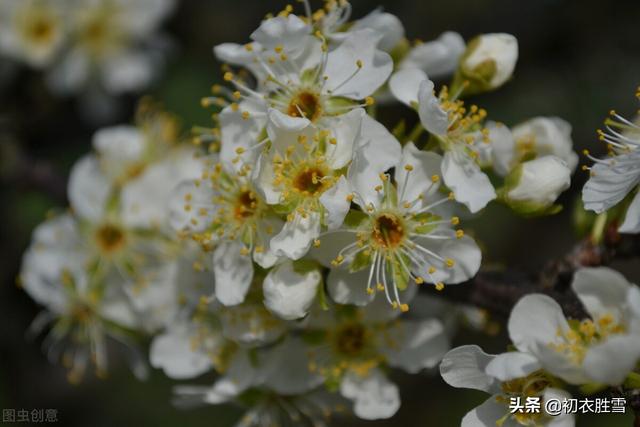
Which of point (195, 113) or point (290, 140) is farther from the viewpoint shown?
point (195, 113)

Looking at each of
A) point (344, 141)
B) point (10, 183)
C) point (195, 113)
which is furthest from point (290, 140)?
point (195, 113)

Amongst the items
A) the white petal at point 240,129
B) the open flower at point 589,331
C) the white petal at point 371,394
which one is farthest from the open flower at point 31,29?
the open flower at point 589,331

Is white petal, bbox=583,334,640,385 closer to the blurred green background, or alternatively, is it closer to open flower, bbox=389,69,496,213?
open flower, bbox=389,69,496,213

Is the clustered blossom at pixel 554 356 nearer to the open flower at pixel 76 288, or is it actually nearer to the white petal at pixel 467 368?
the white petal at pixel 467 368

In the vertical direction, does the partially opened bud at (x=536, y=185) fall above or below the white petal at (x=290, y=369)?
above

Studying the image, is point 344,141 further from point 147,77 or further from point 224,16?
point 224,16

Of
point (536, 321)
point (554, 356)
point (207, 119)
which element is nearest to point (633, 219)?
point (536, 321)

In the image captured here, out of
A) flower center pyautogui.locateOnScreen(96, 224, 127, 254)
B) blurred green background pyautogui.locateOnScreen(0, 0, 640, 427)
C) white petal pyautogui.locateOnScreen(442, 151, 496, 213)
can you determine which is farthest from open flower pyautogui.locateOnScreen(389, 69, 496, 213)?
blurred green background pyautogui.locateOnScreen(0, 0, 640, 427)
